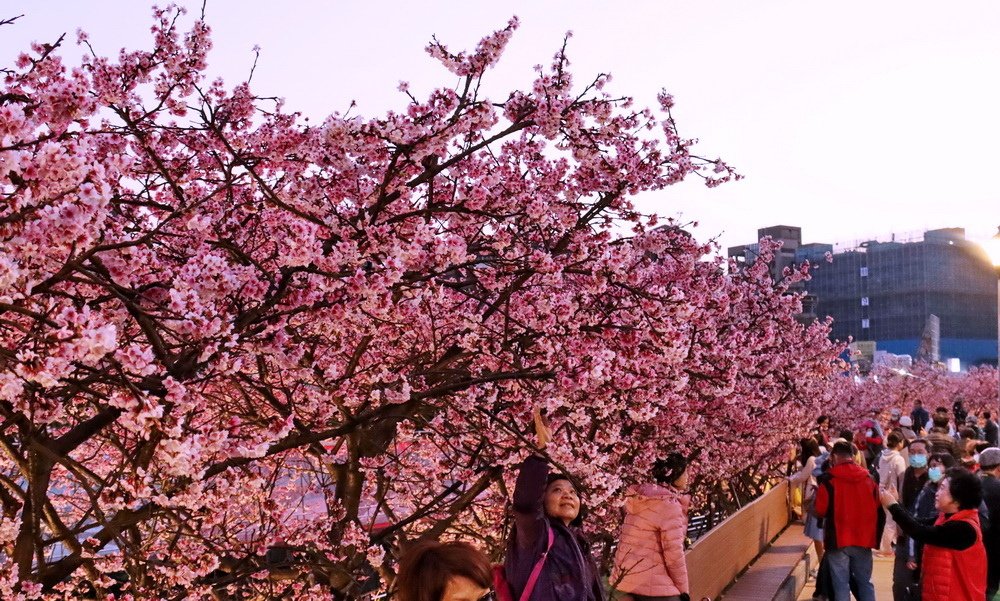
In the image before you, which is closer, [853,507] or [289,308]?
[289,308]

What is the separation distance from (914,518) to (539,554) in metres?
3.79

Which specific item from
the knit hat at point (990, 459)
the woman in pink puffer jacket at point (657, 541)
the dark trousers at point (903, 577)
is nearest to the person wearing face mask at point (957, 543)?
the dark trousers at point (903, 577)

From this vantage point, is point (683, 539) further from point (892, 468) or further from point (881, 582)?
point (881, 582)

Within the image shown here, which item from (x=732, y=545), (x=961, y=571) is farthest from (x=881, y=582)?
(x=961, y=571)

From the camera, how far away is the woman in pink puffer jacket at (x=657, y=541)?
6.79m

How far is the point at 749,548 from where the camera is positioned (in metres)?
13.1

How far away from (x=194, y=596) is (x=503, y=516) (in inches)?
131

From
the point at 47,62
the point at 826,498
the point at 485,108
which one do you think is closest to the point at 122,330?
the point at 47,62

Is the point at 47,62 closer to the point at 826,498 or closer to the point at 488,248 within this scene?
the point at 488,248

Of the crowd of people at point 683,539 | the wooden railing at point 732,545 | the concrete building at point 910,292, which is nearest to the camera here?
the crowd of people at point 683,539

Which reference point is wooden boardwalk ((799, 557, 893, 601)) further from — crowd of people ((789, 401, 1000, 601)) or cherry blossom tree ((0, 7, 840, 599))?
cherry blossom tree ((0, 7, 840, 599))

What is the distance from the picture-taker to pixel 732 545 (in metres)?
11.3

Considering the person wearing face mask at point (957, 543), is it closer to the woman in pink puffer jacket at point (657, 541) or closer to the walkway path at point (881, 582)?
the woman in pink puffer jacket at point (657, 541)

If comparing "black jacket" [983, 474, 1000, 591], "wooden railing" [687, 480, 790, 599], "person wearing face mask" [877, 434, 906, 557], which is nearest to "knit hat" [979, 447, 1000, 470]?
"black jacket" [983, 474, 1000, 591]
